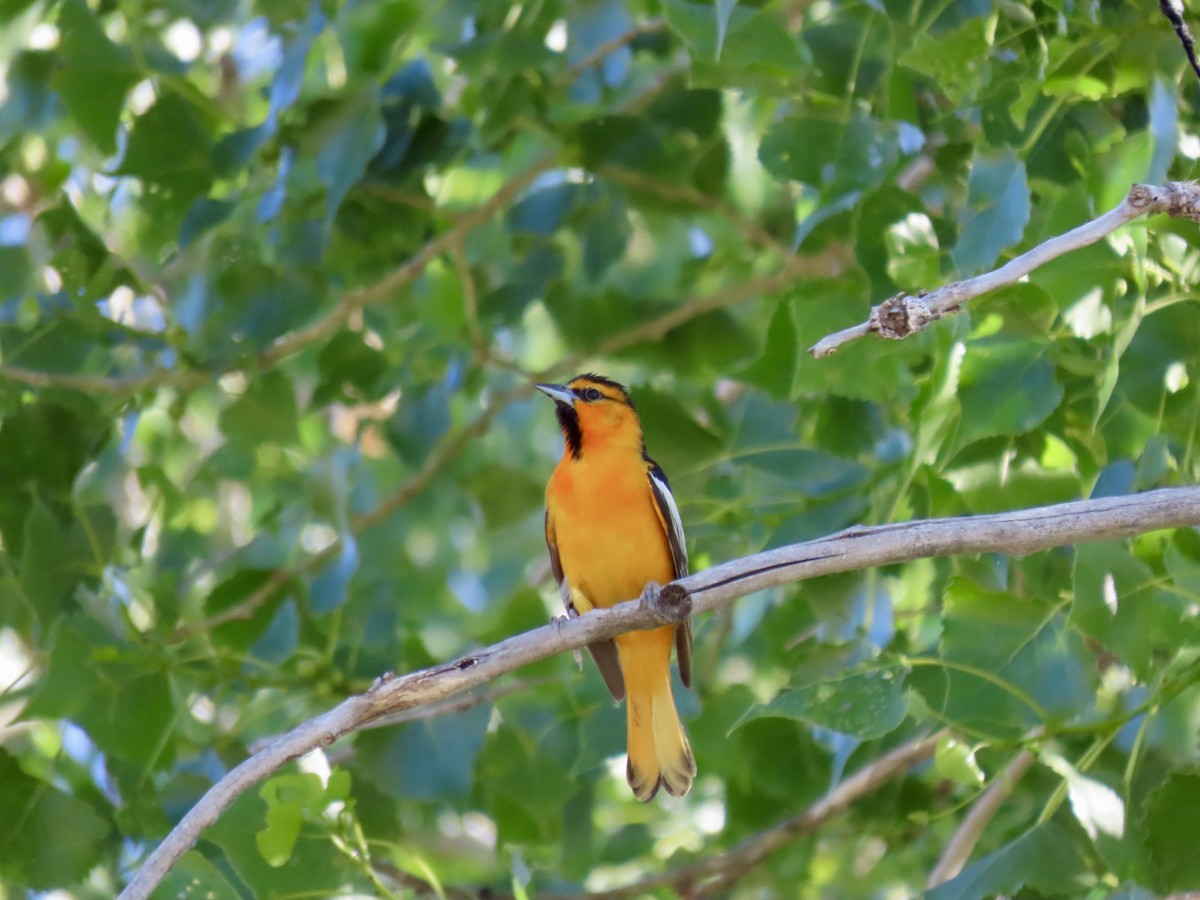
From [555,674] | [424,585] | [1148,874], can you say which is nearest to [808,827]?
[555,674]

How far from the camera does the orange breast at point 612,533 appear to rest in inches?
216

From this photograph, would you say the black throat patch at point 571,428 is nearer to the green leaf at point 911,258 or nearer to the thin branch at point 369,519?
the thin branch at point 369,519

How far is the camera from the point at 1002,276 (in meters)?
2.84

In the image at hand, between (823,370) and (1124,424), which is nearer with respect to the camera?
(1124,424)

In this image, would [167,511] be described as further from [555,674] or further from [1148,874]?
[1148,874]

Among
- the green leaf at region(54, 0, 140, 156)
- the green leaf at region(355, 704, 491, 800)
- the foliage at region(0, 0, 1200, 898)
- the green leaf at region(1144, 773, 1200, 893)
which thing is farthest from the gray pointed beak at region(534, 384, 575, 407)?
the green leaf at region(1144, 773, 1200, 893)

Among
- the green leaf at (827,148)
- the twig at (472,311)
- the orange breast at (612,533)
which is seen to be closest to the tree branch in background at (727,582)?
the green leaf at (827,148)

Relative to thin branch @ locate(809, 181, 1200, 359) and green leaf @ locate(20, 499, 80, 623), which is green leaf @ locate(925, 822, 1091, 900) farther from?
green leaf @ locate(20, 499, 80, 623)

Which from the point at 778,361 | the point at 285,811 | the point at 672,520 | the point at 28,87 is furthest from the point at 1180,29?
the point at 28,87

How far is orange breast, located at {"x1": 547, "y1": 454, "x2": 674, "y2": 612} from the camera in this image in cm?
548

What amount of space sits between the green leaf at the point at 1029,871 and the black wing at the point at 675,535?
1.65 m

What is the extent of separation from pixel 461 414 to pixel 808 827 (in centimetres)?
319

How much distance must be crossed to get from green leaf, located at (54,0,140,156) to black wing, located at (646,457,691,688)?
7.76 feet

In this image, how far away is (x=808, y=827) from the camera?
217 inches
